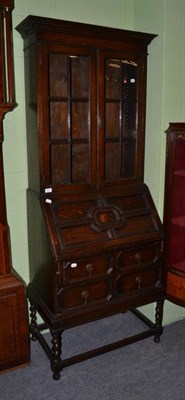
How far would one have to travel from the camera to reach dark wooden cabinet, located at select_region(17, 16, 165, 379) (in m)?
2.05

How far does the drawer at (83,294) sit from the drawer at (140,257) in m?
0.17

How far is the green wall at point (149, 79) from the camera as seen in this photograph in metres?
2.30

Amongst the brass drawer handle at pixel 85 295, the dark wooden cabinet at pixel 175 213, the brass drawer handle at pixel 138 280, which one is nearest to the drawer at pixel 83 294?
the brass drawer handle at pixel 85 295

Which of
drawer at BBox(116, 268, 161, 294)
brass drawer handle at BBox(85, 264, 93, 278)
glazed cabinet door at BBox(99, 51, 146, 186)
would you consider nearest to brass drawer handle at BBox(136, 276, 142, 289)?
drawer at BBox(116, 268, 161, 294)

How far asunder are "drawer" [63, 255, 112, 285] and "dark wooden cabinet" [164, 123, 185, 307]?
1.69ft

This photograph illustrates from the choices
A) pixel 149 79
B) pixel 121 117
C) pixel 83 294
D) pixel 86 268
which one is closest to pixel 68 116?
pixel 121 117

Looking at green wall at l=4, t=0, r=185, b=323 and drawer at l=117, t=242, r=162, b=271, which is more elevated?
green wall at l=4, t=0, r=185, b=323

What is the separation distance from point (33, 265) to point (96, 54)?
143 centimetres

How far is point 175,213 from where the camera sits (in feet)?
8.09

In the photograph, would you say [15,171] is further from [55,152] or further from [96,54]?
[96,54]

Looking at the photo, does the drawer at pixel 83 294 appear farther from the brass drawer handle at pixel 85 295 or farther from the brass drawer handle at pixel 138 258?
the brass drawer handle at pixel 138 258

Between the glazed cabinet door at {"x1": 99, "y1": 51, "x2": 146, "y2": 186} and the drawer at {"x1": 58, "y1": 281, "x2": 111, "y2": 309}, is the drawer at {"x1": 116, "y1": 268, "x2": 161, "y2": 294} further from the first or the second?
the glazed cabinet door at {"x1": 99, "y1": 51, "x2": 146, "y2": 186}

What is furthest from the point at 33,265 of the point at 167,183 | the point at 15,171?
the point at 167,183

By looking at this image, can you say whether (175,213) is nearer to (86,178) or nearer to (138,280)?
(138,280)
